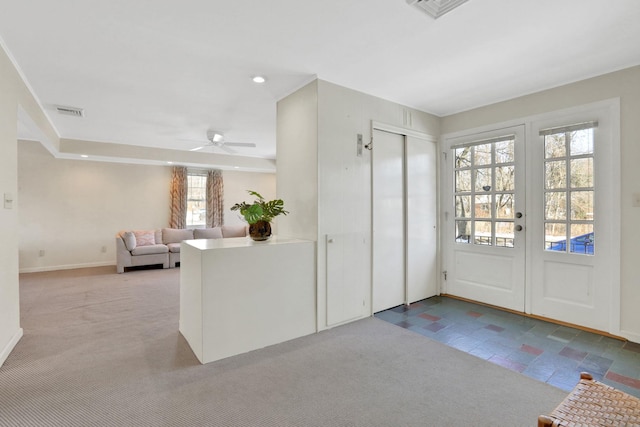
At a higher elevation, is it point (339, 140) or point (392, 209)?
point (339, 140)

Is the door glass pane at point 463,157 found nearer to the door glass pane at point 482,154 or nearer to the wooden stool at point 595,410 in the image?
the door glass pane at point 482,154

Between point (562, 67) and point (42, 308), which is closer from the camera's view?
point (562, 67)

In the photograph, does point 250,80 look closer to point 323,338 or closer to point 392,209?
point 392,209

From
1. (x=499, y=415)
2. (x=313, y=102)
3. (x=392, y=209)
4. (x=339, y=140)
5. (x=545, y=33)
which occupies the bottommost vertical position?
(x=499, y=415)

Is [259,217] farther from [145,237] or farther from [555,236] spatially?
[145,237]

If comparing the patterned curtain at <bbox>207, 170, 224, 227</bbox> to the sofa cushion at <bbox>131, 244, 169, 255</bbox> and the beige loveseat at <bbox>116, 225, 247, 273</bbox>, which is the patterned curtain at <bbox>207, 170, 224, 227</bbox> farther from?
the sofa cushion at <bbox>131, 244, 169, 255</bbox>

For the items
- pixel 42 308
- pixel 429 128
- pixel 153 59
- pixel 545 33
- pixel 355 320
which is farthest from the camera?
pixel 429 128

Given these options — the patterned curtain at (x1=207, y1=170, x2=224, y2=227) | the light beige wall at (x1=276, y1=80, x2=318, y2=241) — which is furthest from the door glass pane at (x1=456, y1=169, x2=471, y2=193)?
the patterned curtain at (x1=207, y1=170, x2=224, y2=227)

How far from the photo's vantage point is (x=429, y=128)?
13.6 ft

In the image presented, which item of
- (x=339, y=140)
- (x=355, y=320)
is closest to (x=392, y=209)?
(x=339, y=140)

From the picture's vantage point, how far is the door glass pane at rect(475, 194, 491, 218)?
3811 mm

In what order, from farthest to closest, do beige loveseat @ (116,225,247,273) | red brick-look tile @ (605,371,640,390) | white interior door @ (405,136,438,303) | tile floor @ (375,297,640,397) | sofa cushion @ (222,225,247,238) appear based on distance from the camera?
sofa cushion @ (222,225,247,238)
beige loveseat @ (116,225,247,273)
white interior door @ (405,136,438,303)
tile floor @ (375,297,640,397)
red brick-look tile @ (605,371,640,390)

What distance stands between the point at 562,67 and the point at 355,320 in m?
3.24

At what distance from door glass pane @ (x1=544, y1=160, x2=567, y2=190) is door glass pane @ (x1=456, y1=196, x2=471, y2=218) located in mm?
887
